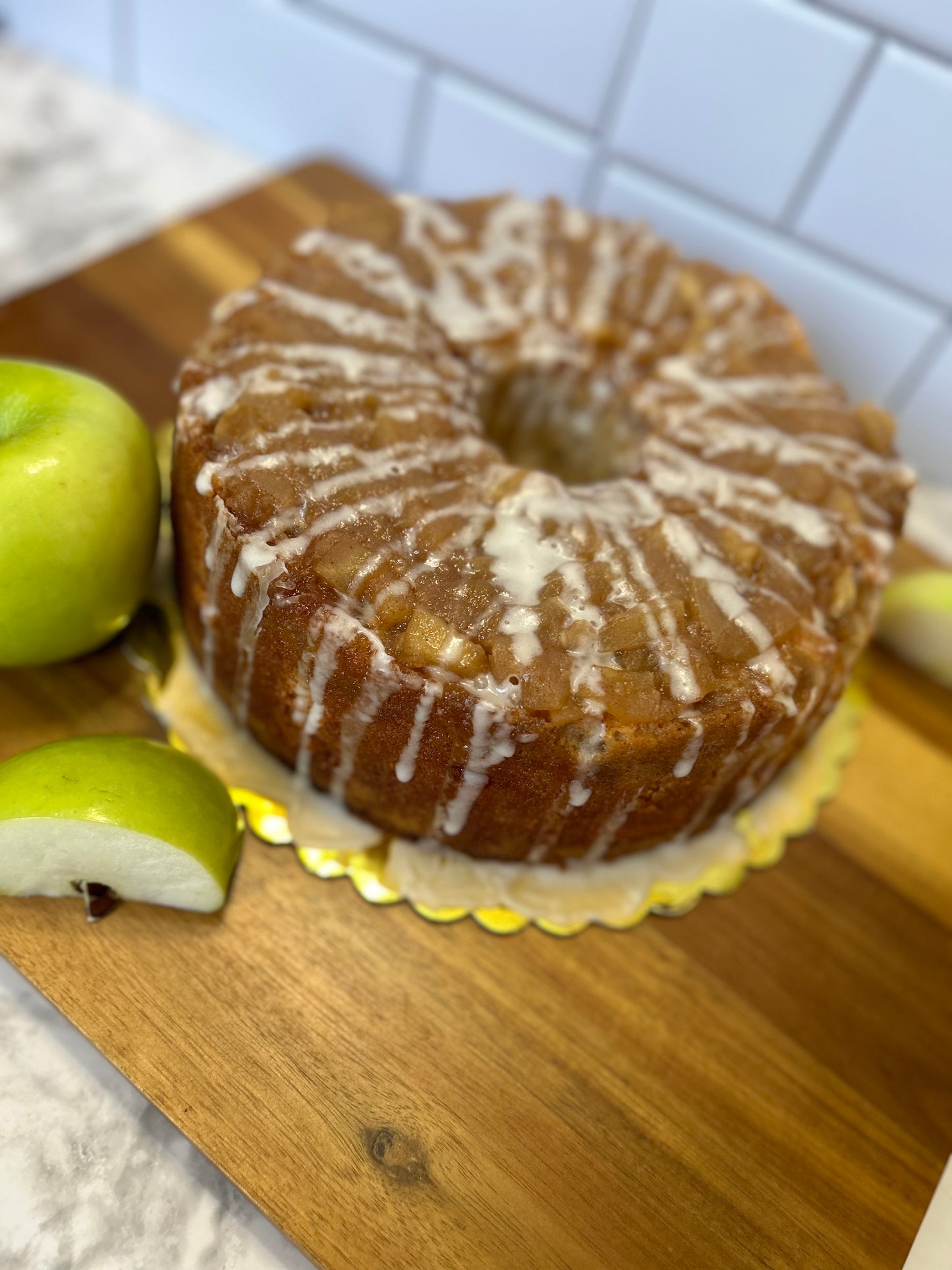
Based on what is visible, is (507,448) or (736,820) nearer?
(736,820)

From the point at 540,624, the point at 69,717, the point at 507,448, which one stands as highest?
the point at 540,624

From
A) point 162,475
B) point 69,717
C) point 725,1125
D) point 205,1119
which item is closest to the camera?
point 205,1119

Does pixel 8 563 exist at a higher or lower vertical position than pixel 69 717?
higher

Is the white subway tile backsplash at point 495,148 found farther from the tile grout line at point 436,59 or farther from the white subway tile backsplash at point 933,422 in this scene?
the white subway tile backsplash at point 933,422

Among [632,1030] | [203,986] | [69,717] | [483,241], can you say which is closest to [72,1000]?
[203,986]

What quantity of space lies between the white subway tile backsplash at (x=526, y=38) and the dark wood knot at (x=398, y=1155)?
1.60 m

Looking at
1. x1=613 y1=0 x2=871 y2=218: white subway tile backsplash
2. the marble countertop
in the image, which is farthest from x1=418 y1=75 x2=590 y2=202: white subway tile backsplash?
the marble countertop

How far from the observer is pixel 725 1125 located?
1.08 m

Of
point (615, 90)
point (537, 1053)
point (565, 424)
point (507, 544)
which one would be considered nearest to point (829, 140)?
point (615, 90)

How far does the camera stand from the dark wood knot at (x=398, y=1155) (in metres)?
0.98

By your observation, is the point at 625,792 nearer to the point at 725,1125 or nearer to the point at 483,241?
the point at 725,1125

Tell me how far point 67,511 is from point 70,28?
1601mm

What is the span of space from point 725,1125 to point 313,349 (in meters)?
1.03

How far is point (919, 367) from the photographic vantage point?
1.71 meters
